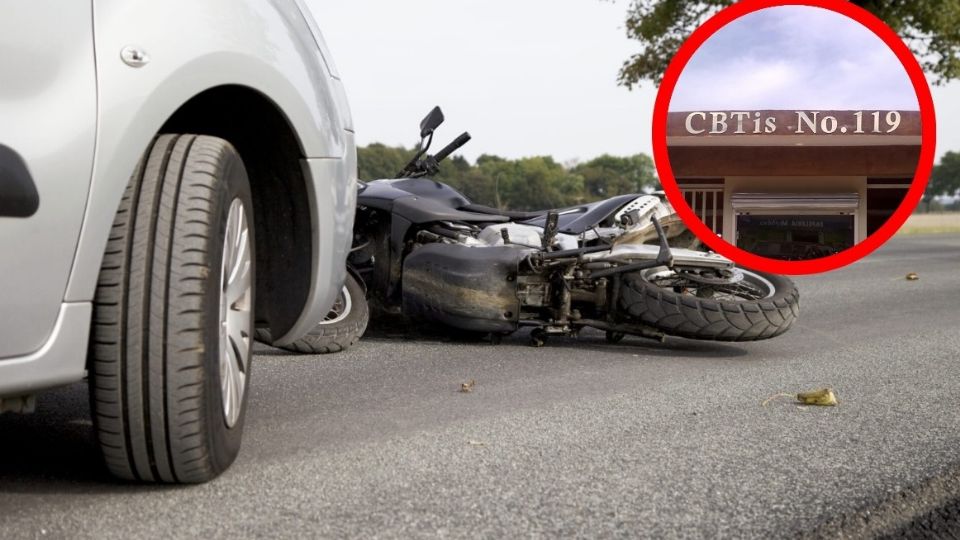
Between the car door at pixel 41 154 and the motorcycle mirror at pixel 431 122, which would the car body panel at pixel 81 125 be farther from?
the motorcycle mirror at pixel 431 122

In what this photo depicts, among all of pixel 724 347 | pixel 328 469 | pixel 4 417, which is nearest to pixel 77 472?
pixel 328 469

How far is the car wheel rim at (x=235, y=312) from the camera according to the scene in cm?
309

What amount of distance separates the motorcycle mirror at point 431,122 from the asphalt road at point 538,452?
1343 millimetres

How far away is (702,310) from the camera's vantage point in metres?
5.96

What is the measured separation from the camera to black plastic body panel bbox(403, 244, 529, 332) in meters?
6.25

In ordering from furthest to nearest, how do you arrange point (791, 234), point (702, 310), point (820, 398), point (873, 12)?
1. point (873, 12)
2. point (702, 310)
3. point (820, 398)
4. point (791, 234)

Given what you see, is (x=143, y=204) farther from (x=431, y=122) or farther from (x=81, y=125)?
(x=431, y=122)

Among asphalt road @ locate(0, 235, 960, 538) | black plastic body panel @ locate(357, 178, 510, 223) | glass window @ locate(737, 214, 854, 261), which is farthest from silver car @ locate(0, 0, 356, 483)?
black plastic body panel @ locate(357, 178, 510, 223)

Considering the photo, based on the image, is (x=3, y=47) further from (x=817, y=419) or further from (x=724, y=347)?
(x=724, y=347)

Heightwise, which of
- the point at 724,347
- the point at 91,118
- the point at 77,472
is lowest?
the point at 724,347

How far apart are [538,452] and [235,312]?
0.94 meters

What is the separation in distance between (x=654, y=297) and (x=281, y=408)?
2.31m

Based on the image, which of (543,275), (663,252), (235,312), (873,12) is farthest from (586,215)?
(873,12)

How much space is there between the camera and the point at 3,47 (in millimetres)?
2465
